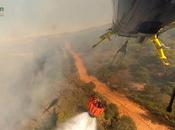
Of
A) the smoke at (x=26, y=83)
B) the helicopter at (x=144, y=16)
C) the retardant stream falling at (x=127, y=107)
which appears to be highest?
the helicopter at (x=144, y=16)

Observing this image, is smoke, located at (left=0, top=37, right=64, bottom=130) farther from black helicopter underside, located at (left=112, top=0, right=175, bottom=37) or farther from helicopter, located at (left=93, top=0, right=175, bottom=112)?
black helicopter underside, located at (left=112, top=0, right=175, bottom=37)

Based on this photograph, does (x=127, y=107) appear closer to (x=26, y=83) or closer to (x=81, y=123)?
(x=81, y=123)

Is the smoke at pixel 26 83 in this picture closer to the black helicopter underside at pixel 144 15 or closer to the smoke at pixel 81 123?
the smoke at pixel 81 123

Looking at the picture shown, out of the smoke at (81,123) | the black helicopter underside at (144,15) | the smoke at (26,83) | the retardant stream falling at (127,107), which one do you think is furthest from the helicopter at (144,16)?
the smoke at (26,83)

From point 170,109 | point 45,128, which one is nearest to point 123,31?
point 170,109

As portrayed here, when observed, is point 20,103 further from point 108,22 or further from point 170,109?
point 108,22

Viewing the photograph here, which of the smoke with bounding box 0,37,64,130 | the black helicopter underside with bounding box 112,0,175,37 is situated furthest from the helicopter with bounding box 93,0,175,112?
the smoke with bounding box 0,37,64,130

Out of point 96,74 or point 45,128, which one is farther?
point 96,74
